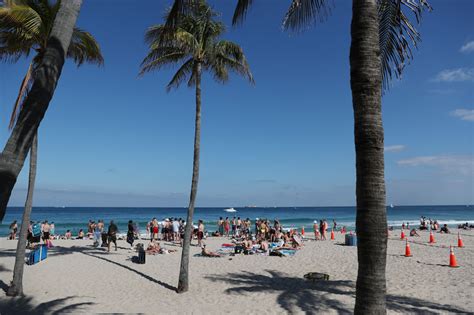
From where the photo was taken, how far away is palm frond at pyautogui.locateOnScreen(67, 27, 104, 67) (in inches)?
405

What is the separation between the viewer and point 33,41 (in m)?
9.43

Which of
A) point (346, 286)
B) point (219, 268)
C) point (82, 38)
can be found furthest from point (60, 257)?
point (346, 286)

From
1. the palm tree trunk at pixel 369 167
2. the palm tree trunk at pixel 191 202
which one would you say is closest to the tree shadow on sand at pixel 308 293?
the palm tree trunk at pixel 191 202

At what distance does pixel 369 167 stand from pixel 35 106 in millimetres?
3760

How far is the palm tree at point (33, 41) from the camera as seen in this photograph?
4.42m

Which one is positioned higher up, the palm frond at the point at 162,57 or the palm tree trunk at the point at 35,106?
the palm frond at the point at 162,57

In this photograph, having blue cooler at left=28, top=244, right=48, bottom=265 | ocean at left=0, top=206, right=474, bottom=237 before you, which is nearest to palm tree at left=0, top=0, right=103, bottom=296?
blue cooler at left=28, top=244, right=48, bottom=265

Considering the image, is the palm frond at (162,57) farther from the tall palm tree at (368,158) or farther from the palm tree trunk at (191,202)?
the tall palm tree at (368,158)

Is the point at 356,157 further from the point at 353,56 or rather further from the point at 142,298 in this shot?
the point at 142,298

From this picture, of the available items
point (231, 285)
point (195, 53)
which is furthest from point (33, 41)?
point (231, 285)

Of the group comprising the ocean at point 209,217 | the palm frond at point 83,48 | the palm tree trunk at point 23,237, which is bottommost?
the ocean at point 209,217

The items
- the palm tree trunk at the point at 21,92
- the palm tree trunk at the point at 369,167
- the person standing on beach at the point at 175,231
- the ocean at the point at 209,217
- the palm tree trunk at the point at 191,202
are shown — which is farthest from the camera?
the ocean at the point at 209,217

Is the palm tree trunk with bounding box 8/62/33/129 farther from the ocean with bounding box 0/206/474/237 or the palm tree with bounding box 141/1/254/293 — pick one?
the ocean with bounding box 0/206/474/237

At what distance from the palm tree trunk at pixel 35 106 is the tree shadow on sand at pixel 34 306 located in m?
6.30
